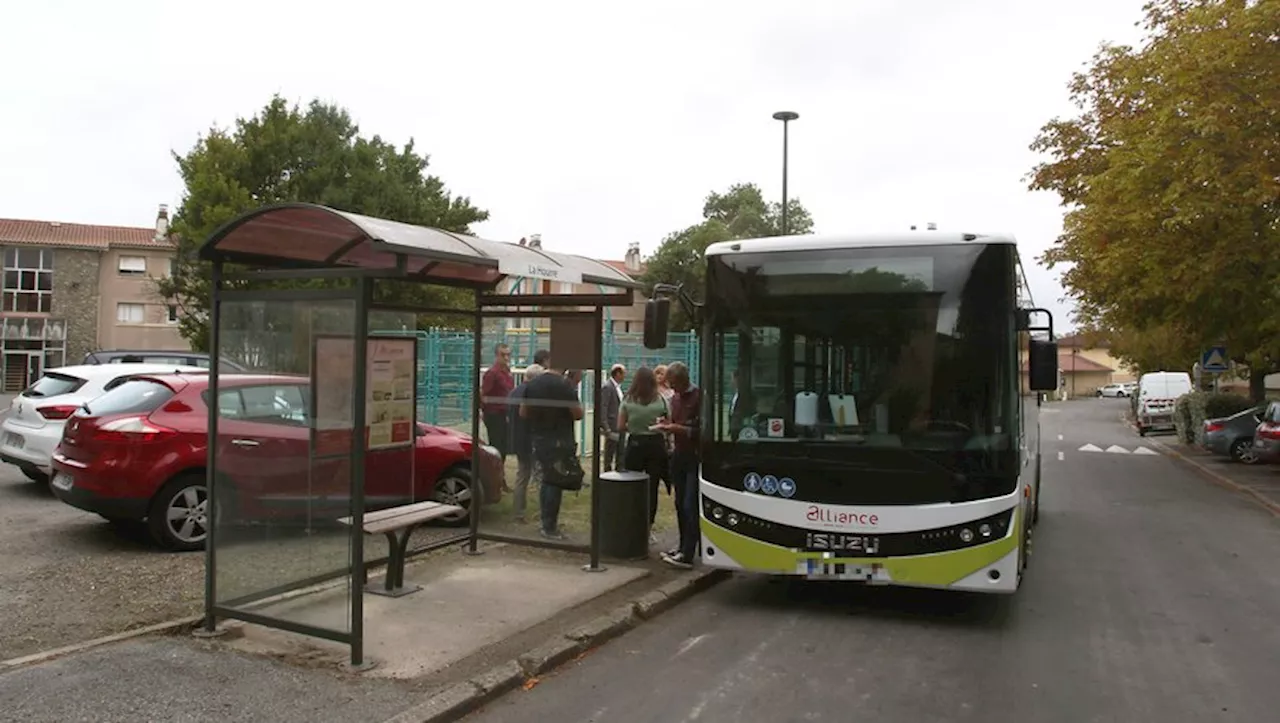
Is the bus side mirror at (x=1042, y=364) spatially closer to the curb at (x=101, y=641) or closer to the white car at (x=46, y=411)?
the curb at (x=101, y=641)

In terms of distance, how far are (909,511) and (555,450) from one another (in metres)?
3.28

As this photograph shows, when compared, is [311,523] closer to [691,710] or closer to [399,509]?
[399,509]

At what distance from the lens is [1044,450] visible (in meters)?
27.9

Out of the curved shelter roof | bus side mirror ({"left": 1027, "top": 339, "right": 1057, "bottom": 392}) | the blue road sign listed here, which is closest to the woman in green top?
the curved shelter roof

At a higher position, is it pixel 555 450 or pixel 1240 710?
pixel 555 450

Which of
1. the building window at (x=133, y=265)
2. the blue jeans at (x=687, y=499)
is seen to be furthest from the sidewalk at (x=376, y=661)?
the building window at (x=133, y=265)

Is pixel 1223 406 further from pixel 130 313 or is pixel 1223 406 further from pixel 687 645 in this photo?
pixel 130 313

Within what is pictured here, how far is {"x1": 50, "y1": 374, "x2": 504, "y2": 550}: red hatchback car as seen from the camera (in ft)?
19.5

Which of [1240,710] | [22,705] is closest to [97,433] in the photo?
[22,705]

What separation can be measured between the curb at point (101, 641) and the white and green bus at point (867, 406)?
145 inches

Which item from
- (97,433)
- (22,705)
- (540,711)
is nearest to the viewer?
(22,705)

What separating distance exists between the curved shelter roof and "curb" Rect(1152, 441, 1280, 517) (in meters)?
13.2

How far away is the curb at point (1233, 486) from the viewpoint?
1556 cm

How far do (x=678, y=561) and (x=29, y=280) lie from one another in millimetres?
51366
